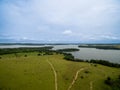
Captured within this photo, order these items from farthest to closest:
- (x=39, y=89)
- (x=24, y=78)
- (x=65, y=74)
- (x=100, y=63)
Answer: (x=100, y=63) < (x=65, y=74) < (x=24, y=78) < (x=39, y=89)

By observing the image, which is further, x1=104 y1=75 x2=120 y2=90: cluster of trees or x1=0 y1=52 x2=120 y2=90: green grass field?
x1=104 y1=75 x2=120 y2=90: cluster of trees

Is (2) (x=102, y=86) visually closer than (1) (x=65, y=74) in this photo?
Yes

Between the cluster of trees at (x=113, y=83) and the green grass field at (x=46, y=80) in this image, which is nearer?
the green grass field at (x=46, y=80)

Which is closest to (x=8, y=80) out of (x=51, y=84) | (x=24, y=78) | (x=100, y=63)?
(x=24, y=78)

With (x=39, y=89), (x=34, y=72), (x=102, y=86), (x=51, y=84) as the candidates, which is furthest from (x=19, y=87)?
(x=102, y=86)

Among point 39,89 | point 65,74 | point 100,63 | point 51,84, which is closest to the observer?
point 39,89

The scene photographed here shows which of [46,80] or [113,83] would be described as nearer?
[113,83]

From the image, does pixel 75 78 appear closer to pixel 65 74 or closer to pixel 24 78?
pixel 65 74

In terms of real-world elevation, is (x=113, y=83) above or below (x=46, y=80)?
below

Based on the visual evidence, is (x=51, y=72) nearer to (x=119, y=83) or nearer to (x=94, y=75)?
(x=94, y=75)
